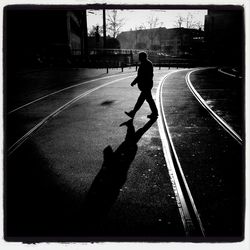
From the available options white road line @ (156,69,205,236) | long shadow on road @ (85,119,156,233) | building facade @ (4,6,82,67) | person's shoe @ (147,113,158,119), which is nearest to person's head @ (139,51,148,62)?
person's shoe @ (147,113,158,119)

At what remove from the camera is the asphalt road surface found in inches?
135

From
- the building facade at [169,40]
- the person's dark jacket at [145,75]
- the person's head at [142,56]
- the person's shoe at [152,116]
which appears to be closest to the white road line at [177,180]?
the person's shoe at [152,116]

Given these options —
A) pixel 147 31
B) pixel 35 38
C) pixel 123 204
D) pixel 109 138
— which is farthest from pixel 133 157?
pixel 147 31

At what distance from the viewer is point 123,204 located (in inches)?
154

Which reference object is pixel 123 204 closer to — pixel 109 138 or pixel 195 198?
pixel 195 198

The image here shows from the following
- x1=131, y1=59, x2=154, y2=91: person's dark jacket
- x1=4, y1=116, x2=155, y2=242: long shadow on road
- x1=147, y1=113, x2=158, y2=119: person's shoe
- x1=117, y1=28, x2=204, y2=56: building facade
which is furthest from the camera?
x1=117, y1=28, x2=204, y2=56: building facade

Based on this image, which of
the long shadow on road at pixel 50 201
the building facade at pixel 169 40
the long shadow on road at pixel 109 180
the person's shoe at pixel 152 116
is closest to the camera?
the long shadow on road at pixel 50 201

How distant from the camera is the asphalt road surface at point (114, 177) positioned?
3426 mm

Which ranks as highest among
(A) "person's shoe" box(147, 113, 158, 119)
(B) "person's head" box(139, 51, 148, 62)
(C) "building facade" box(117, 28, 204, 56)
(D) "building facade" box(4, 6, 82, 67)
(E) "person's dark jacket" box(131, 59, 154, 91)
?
(C) "building facade" box(117, 28, 204, 56)

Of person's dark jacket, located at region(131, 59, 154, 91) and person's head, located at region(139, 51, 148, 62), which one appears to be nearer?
person's head, located at region(139, 51, 148, 62)

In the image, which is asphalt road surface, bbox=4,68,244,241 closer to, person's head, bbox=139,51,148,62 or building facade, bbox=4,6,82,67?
person's head, bbox=139,51,148,62

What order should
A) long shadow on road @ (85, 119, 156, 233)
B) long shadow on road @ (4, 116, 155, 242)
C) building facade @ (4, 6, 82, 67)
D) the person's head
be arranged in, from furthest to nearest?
1. building facade @ (4, 6, 82, 67)
2. the person's head
3. long shadow on road @ (85, 119, 156, 233)
4. long shadow on road @ (4, 116, 155, 242)

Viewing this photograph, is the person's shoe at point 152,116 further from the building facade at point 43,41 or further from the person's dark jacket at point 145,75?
the building facade at point 43,41

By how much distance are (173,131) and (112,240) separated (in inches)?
188
